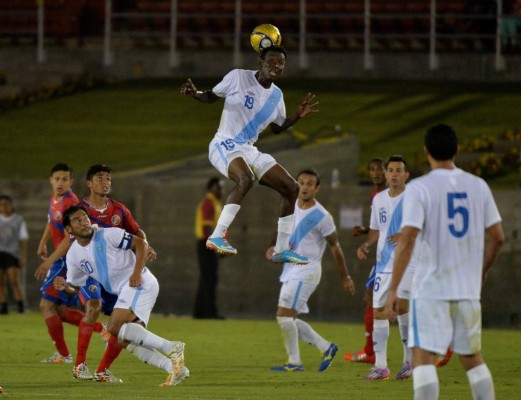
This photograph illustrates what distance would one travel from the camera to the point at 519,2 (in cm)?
2891

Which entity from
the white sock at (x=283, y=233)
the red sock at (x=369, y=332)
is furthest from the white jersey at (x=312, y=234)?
the white sock at (x=283, y=233)

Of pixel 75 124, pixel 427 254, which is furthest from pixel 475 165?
pixel 427 254

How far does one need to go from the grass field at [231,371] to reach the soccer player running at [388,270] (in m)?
0.30

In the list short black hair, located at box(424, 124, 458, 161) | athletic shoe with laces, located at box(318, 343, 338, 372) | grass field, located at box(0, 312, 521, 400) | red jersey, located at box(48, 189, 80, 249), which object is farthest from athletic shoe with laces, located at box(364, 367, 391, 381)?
short black hair, located at box(424, 124, 458, 161)

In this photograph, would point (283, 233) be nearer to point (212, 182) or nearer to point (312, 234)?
point (312, 234)

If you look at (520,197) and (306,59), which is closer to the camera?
(520,197)

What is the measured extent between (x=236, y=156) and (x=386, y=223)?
226 centimetres

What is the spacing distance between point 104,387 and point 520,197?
11.1 meters

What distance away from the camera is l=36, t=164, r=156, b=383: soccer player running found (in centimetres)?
1232

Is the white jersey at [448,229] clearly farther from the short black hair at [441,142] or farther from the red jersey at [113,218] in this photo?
the red jersey at [113,218]

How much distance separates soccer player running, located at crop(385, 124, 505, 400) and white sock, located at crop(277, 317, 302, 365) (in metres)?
6.01

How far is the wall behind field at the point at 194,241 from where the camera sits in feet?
73.7

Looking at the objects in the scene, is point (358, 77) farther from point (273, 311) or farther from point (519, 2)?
point (273, 311)

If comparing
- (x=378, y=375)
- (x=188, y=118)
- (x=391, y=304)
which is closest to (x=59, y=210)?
(x=378, y=375)
